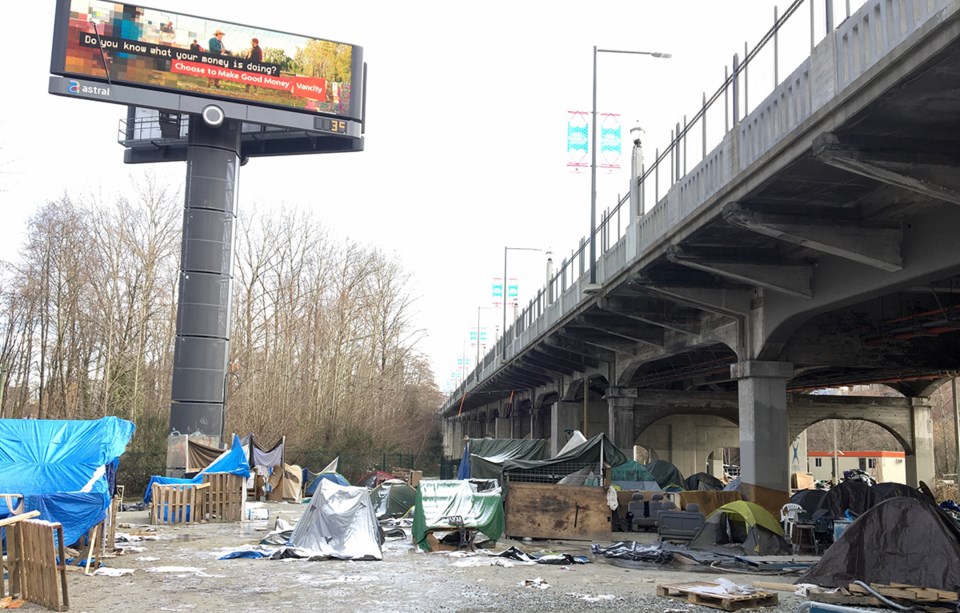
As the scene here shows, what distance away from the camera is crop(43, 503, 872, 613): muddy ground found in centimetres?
1204

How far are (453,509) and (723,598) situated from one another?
8.00 metres

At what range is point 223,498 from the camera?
25.1 meters

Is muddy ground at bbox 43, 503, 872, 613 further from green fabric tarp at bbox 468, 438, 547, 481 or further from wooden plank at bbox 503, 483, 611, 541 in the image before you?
green fabric tarp at bbox 468, 438, 547, 481

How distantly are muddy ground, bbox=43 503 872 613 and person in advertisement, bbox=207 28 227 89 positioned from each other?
18.9m

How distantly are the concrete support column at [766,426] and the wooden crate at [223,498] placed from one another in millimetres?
14604

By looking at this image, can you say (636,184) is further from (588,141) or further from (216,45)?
(216,45)

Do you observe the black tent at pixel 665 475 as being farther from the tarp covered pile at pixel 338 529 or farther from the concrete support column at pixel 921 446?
the concrete support column at pixel 921 446

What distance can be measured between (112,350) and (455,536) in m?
31.6

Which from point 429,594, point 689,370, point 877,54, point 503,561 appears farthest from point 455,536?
point 689,370

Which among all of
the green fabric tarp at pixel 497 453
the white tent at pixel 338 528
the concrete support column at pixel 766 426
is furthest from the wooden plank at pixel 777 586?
the green fabric tarp at pixel 497 453

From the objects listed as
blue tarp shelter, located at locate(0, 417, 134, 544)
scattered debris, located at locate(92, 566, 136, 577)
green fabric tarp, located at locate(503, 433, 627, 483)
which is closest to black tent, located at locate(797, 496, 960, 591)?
green fabric tarp, located at locate(503, 433, 627, 483)

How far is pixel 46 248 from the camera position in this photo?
48062 millimetres

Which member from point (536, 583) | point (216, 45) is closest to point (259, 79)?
point (216, 45)

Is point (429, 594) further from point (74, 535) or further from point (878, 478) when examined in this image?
point (878, 478)
